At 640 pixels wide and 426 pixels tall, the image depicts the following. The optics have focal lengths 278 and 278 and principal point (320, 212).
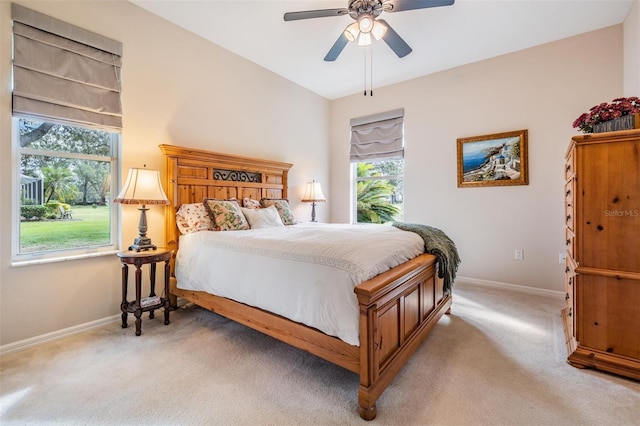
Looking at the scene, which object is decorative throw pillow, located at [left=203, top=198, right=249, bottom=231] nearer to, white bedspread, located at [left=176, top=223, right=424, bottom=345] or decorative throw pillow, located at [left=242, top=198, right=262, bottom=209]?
white bedspread, located at [left=176, top=223, right=424, bottom=345]

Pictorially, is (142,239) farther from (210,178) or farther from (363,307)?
(363,307)

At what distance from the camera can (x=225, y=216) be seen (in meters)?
2.78

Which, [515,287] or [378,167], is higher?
[378,167]

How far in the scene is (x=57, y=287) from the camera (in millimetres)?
2254

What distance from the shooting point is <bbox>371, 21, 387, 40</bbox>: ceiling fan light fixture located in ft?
7.36

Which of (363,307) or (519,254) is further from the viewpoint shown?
(519,254)

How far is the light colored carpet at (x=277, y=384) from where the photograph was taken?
1.44 metres

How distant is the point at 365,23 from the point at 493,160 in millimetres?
2464

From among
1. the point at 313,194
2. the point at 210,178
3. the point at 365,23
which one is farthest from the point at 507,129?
the point at 210,178

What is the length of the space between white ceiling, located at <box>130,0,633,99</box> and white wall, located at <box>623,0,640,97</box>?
12 cm

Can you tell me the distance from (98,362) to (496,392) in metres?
2.56

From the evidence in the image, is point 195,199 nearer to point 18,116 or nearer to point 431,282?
point 18,116

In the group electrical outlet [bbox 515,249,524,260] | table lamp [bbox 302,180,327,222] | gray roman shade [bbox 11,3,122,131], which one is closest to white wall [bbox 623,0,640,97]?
electrical outlet [bbox 515,249,524,260]

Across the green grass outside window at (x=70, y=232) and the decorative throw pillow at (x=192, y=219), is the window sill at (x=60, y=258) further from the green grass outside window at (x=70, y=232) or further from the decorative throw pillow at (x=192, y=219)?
the decorative throw pillow at (x=192, y=219)
